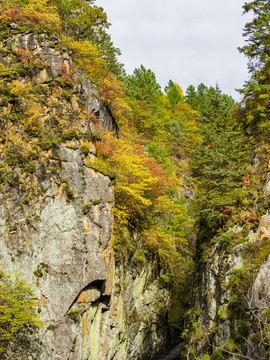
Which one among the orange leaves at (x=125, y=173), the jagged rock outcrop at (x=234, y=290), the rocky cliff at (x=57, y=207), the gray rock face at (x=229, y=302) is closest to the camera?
the gray rock face at (x=229, y=302)

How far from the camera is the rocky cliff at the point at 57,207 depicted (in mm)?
13859

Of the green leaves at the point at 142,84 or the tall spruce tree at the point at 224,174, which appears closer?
the tall spruce tree at the point at 224,174

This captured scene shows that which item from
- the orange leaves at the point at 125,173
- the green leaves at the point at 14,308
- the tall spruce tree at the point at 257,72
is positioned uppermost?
the tall spruce tree at the point at 257,72

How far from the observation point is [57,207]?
49.6 feet

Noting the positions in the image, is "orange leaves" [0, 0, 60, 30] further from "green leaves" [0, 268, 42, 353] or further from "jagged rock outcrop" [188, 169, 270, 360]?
"jagged rock outcrop" [188, 169, 270, 360]

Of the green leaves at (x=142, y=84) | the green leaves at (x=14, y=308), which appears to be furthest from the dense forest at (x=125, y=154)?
the green leaves at (x=142, y=84)

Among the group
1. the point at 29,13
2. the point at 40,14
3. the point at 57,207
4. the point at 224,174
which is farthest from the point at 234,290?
the point at 29,13

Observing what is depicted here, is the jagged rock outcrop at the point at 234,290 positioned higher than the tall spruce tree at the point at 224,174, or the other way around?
the tall spruce tree at the point at 224,174

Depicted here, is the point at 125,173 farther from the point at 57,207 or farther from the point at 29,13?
the point at 29,13

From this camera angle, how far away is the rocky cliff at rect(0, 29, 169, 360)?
546 inches

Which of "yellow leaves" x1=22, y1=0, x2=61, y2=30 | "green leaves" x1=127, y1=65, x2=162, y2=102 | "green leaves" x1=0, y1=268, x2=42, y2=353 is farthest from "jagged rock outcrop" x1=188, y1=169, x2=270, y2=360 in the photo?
"green leaves" x1=127, y1=65, x2=162, y2=102

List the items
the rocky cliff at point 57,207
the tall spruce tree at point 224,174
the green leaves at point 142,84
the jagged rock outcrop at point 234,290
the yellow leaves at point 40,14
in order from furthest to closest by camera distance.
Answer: the green leaves at point 142,84, the yellow leaves at point 40,14, the tall spruce tree at point 224,174, the rocky cliff at point 57,207, the jagged rock outcrop at point 234,290

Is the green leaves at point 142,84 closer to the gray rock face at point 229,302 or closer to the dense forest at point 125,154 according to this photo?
the dense forest at point 125,154

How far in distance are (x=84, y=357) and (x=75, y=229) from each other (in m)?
6.48
